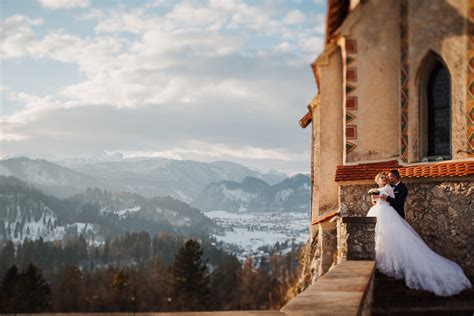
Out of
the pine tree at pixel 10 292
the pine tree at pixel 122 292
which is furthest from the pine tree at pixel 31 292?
the pine tree at pixel 122 292

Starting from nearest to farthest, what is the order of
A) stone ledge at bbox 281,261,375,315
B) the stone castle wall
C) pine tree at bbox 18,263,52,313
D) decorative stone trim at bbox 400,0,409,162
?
1. stone ledge at bbox 281,261,375,315
2. the stone castle wall
3. decorative stone trim at bbox 400,0,409,162
4. pine tree at bbox 18,263,52,313

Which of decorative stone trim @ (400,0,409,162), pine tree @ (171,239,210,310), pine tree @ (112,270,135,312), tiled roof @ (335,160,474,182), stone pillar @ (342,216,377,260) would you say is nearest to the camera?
stone pillar @ (342,216,377,260)

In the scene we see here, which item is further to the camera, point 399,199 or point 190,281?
point 190,281

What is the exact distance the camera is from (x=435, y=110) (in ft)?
43.6

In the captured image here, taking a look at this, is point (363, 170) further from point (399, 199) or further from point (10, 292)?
point (10, 292)

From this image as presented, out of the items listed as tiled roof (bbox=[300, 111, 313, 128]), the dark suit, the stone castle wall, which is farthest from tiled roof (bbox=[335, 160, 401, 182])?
tiled roof (bbox=[300, 111, 313, 128])

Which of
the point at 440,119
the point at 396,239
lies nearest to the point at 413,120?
the point at 440,119

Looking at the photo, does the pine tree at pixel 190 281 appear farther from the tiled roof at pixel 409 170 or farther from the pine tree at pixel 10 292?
the tiled roof at pixel 409 170

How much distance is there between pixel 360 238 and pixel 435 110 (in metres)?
4.38

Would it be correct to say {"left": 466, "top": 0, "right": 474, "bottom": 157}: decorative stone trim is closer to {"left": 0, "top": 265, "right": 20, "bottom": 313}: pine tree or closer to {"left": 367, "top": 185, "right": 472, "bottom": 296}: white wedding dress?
{"left": 367, "top": 185, "right": 472, "bottom": 296}: white wedding dress

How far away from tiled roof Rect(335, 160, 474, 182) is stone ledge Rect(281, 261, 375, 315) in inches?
159

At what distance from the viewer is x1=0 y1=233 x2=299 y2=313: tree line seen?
281 ft

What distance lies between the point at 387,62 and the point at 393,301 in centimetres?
620

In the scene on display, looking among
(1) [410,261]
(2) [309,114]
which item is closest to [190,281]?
(2) [309,114]
